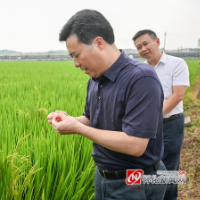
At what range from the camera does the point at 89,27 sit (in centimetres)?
96

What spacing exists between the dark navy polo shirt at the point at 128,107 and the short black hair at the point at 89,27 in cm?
13

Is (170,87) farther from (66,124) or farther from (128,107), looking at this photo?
(66,124)

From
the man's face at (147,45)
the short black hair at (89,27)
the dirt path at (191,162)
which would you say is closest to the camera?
the short black hair at (89,27)

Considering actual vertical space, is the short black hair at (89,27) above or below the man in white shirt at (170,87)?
above

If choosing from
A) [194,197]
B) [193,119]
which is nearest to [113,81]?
[194,197]

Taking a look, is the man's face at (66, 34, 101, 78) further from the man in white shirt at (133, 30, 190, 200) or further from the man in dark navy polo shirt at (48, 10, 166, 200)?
the man in white shirt at (133, 30, 190, 200)

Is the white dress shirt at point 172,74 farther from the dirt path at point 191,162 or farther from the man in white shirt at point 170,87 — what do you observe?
the dirt path at point 191,162

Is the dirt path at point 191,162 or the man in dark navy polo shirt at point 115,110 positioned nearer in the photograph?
the man in dark navy polo shirt at point 115,110

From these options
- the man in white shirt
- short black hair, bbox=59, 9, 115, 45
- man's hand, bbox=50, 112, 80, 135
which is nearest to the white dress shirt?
the man in white shirt

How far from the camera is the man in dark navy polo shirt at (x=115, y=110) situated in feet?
2.85

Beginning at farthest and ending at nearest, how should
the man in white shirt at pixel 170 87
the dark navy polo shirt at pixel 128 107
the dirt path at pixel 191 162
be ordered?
the dirt path at pixel 191 162 → the man in white shirt at pixel 170 87 → the dark navy polo shirt at pixel 128 107

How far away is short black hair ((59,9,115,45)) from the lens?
3.16 feet

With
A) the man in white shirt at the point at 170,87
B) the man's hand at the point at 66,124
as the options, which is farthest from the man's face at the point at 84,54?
the man in white shirt at the point at 170,87

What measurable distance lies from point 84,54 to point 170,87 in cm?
110
